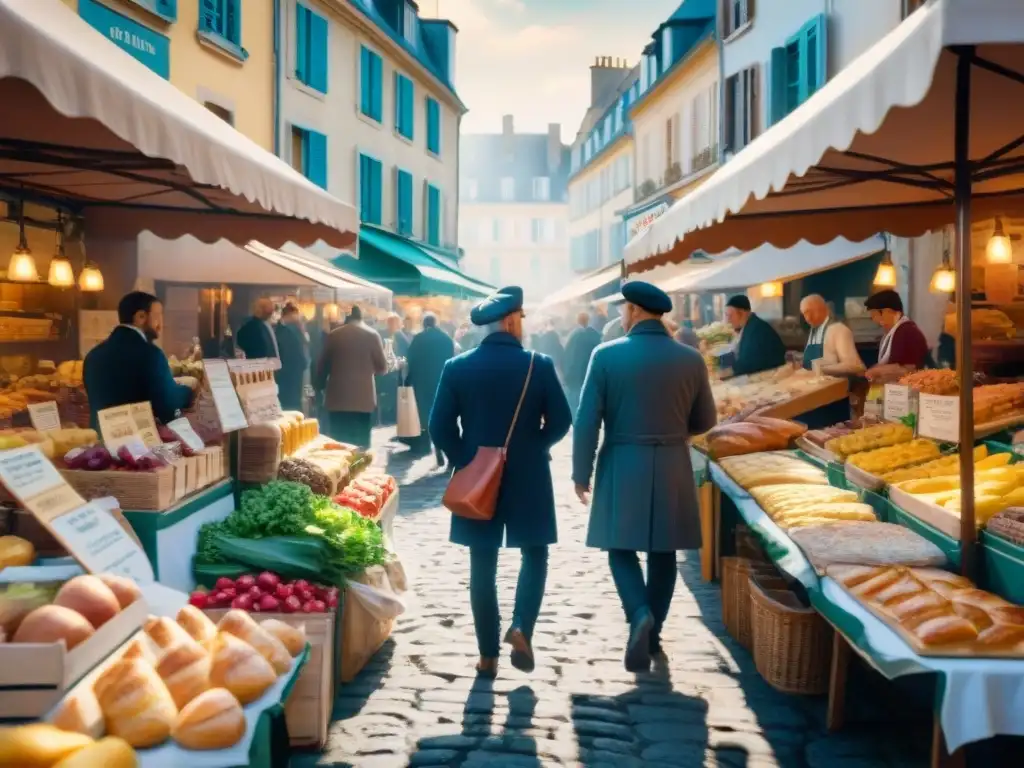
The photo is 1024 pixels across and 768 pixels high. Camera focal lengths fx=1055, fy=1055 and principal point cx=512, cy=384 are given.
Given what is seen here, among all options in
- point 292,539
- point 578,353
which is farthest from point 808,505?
point 578,353

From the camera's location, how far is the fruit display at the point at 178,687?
284 centimetres

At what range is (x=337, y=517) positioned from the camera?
5.35m

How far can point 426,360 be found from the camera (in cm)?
1402

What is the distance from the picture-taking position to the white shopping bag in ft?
45.6

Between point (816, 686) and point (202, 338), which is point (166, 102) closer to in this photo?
point (816, 686)

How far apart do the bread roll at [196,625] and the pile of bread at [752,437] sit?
506cm

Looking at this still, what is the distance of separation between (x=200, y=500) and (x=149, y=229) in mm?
4154

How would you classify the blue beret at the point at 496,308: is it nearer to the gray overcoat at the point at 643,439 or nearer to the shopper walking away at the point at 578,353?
the gray overcoat at the point at 643,439

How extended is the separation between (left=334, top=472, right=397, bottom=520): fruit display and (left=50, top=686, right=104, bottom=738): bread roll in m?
3.13

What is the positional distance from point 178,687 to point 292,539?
1.98 m

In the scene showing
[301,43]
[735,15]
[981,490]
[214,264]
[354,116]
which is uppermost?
[735,15]

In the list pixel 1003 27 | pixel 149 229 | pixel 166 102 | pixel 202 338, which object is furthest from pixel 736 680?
pixel 202 338

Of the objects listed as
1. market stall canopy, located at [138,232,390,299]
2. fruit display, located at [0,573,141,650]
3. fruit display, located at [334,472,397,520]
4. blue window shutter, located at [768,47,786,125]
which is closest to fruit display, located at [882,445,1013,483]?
fruit display, located at [334,472,397,520]

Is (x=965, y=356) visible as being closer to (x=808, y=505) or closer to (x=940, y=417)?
(x=940, y=417)
